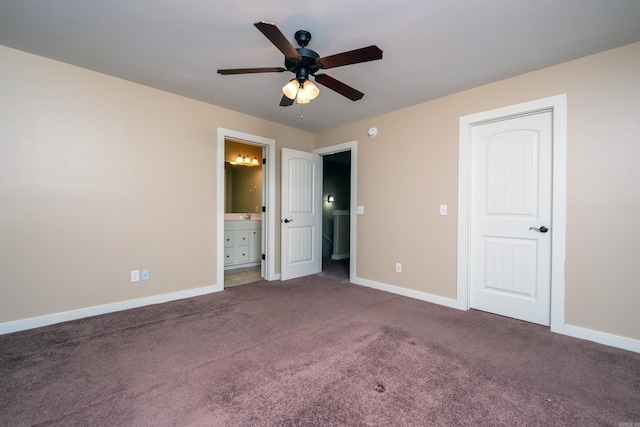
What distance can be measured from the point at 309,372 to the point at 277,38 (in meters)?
2.08

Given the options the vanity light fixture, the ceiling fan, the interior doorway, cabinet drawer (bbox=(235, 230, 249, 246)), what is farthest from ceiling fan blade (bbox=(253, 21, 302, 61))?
the vanity light fixture

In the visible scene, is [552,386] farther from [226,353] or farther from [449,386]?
[226,353]

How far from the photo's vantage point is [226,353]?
2.02m

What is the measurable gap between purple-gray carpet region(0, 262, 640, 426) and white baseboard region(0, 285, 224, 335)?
0.40 ft

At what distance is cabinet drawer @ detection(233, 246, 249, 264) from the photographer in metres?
4.99

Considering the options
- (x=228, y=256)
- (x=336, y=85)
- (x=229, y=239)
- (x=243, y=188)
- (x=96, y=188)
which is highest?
(x=336, y=85)

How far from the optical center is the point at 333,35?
2.04 meters

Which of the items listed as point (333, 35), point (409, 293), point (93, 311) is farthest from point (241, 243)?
point (333, 35)

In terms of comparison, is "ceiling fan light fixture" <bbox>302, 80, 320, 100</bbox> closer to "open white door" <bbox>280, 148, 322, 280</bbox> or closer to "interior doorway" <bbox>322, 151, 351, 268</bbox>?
"open white door" <bbox>280, 148, 322, 280</bbox>

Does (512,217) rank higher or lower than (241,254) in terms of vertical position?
higher

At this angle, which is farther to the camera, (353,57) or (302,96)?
(302,96)

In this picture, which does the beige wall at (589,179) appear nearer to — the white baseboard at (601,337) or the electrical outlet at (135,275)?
the white baseboard at (601,337)

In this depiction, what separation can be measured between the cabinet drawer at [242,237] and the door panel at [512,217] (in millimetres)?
3747

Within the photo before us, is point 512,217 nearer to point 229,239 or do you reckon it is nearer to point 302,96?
point 302,96
